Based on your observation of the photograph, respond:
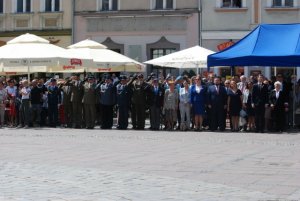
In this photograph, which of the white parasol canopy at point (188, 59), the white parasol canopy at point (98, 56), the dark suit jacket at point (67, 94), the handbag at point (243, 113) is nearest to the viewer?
the handbag at point (243, 113)

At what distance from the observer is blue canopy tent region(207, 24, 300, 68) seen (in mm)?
21520

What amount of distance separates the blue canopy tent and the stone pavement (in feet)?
8.62

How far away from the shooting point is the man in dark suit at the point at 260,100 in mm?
21891

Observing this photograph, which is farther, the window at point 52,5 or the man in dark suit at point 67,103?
the window at point 52,5

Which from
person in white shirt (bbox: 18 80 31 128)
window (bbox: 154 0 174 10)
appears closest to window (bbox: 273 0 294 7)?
window (bbox: 154 0 174 10)

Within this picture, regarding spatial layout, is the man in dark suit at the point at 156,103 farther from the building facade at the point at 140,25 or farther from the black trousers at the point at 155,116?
the building facade at the point at 140,25

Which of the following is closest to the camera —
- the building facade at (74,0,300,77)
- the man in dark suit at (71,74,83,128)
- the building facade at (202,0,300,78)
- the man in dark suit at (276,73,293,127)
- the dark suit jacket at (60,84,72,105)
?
the man in dark suit at (276,73,293,127)

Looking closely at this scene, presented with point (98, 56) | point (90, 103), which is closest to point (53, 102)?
point (90, 103)

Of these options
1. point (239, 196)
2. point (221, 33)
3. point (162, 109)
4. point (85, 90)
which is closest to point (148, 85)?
point (162, 109)

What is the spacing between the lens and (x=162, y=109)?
23.6 meters

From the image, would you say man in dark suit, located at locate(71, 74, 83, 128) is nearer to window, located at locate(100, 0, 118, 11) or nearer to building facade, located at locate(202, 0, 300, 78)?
building facade, located at locate(202, 0, 300, 78)

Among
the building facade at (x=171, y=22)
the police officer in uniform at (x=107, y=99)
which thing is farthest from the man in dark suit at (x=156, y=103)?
the building facade at (x=171, y=22)

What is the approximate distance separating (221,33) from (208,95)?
452 inches

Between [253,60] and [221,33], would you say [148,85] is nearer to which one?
[253,60]
